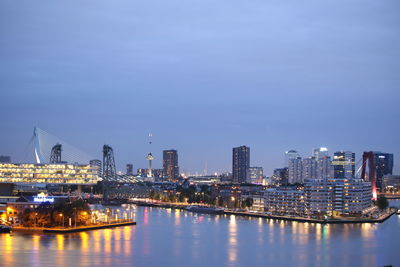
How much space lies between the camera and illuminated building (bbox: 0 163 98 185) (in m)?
25.4

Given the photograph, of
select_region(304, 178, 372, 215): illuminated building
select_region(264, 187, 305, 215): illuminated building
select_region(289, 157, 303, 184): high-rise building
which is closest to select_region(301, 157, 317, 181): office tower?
select_region(289, 157, 303, 184): high-rise building

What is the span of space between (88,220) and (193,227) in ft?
9.45

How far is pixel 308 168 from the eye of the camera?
48.0m

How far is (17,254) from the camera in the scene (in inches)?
436

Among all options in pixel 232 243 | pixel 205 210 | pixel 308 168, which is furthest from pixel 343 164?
pixel 232 243

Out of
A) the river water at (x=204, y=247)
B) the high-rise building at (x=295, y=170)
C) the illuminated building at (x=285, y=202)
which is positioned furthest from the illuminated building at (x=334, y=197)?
the high-rise building at (x=295, y=170)

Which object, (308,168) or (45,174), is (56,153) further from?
(308,168)

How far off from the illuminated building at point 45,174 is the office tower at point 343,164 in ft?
85.4

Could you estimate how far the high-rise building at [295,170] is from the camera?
48.7 metres

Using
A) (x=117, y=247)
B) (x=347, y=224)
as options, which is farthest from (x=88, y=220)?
(x=347, y=224)

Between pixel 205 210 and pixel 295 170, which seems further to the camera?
pixel 295 170

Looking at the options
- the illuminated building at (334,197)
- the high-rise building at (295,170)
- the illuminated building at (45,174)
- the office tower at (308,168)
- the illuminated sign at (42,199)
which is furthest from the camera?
the high-rise building at (295,170)

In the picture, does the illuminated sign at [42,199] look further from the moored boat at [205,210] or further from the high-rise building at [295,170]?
the high-rise building at [295,170]

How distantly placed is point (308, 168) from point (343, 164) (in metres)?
2.72
